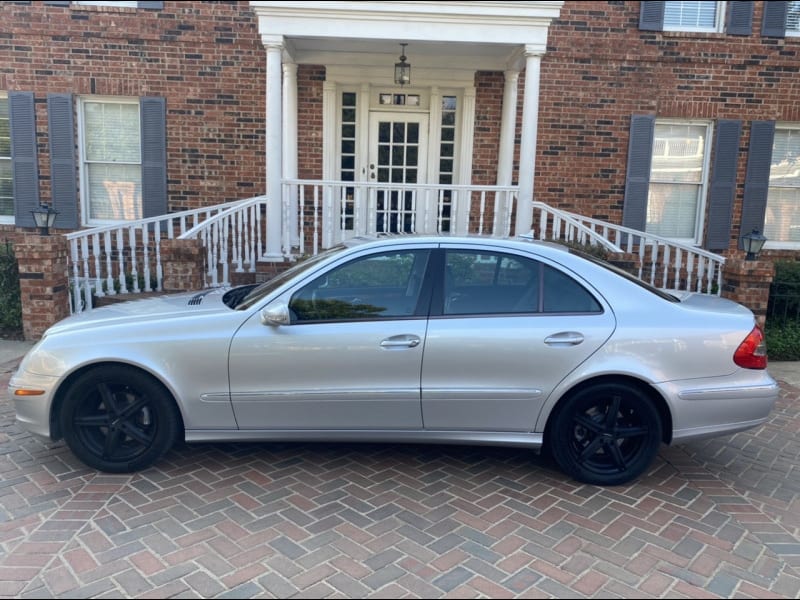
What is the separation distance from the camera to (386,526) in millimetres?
3473

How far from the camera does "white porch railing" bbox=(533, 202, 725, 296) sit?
7.96 meters

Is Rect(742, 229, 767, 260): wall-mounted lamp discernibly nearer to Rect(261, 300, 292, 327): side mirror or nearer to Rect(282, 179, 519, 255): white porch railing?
Rect(282, 179, 519, 255): white porch railing

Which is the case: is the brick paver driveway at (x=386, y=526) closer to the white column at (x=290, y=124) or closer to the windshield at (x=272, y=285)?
the windshield at (x=272, y=285)

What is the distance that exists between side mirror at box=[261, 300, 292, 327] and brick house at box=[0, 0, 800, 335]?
5.15 m

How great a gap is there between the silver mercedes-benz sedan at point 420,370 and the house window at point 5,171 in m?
7.30

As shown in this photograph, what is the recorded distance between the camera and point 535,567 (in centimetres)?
314

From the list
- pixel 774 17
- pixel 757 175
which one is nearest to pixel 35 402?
pixel 757 175

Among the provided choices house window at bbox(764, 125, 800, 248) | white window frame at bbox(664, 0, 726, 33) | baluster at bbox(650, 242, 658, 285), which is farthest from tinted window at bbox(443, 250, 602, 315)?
house window at bbox(764, 125, 800, 248)

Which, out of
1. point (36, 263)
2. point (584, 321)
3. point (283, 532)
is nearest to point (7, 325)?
point (36, 263)

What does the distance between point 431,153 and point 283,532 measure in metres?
7.55

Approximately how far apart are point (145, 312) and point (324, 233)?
4.30m

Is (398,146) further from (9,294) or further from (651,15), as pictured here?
(9,294)

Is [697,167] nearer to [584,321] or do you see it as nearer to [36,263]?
[584,321]

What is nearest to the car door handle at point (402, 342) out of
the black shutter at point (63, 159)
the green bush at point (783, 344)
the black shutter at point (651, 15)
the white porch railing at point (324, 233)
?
the white porch railing at point (324, 233)
